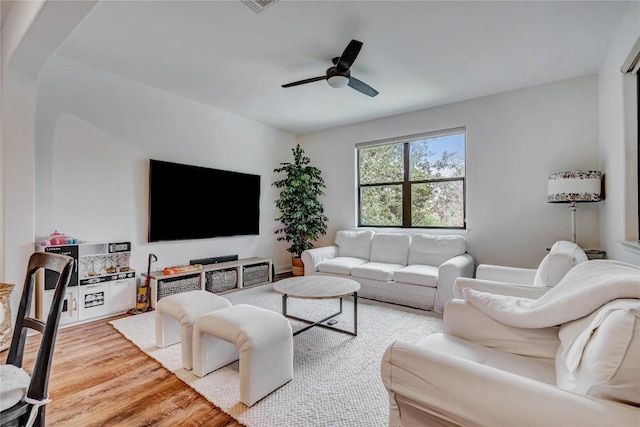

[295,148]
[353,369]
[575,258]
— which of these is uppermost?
[295,148]

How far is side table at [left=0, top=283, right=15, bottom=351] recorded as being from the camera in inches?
94.7

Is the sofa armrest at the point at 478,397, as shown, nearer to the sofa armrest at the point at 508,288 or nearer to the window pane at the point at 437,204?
the sofa armrest at the point at 508,288

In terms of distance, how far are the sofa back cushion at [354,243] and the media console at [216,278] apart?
3.86 ft

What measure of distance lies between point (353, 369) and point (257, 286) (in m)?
2.59

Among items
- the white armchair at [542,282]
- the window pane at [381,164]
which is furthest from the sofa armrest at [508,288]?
the window pane at [381,164]

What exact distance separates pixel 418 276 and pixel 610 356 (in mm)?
2620

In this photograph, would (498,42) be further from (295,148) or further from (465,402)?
(295,148)

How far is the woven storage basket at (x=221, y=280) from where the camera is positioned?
3.91 meters

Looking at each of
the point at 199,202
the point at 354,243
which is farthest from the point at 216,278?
the point at 354,243

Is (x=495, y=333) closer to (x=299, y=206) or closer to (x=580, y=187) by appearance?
(x=580, y=187)

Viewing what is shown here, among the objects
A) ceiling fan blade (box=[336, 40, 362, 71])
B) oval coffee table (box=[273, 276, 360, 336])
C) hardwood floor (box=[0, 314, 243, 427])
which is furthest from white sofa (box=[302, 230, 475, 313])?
hardwood floor (box=[0, 314, 243, 427])

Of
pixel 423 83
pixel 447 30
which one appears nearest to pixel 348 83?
pixel 447 30

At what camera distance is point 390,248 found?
425cm

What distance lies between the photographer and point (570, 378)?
40.3 inches
